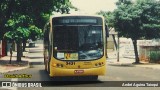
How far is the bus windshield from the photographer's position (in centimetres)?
1716

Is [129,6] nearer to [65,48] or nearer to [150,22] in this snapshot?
[150,22]

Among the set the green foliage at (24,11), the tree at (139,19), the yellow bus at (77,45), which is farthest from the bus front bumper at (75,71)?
the tree at (139,19)

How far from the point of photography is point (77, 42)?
56.6ft

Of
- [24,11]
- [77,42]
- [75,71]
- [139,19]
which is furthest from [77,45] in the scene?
[139,19]

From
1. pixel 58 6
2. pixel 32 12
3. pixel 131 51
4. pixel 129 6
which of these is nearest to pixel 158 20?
pixel 129 6

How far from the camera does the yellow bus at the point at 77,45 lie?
17.1 m

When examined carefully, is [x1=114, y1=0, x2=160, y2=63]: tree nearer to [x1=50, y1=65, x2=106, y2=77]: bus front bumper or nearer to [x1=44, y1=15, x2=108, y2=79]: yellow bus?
[x1=44, y1=15, x2=108, y2=79]: yellow bus

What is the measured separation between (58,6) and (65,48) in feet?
58.5

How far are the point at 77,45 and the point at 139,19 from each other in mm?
19286

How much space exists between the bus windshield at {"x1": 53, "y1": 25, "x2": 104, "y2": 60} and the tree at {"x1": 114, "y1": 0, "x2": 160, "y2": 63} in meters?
18.0

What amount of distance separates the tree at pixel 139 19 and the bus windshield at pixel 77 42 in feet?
59.1

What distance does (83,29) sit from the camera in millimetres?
17406

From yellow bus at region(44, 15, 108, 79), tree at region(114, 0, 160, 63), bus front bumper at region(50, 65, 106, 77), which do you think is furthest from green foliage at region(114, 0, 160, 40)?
bus front bumper at region(50, 65, 106, 77)

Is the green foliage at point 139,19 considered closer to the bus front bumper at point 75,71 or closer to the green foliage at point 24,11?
the green foliage at point 24,11
